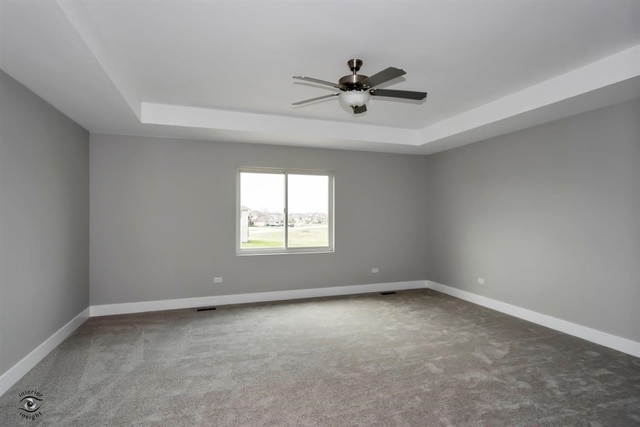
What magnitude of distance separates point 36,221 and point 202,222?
2.05 meters

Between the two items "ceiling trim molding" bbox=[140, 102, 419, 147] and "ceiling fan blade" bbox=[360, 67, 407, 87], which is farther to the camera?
"ceiling trim molding" bbox=[140, 102, 419, 147]

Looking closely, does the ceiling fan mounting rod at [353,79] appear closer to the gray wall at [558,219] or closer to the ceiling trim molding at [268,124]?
the ceiling trim molding at [268,124]

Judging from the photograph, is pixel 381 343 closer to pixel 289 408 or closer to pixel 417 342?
pixel 417 342

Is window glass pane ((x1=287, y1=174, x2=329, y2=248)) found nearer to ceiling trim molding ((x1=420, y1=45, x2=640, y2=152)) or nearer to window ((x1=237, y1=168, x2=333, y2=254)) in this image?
window ((x1=237, y1=168, x2=333, y2=254))

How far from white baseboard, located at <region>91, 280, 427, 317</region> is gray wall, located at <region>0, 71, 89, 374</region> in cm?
50

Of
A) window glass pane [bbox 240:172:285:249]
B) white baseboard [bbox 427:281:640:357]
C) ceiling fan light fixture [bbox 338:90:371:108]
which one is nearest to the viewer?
ceiling fan light fixture [bbox 338:90:371:108]

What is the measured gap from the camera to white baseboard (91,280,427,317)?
15.1 ft

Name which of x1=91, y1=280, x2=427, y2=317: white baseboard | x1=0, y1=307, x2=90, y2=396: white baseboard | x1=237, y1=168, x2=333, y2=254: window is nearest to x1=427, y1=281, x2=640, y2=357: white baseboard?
x1=91, y1=280, x2=427, y2=317: white baseboard

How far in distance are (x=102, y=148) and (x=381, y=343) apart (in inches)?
172

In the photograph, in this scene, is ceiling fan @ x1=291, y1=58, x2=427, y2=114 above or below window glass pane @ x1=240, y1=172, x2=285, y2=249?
above

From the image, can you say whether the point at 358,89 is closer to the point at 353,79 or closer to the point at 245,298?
the point at 353,79

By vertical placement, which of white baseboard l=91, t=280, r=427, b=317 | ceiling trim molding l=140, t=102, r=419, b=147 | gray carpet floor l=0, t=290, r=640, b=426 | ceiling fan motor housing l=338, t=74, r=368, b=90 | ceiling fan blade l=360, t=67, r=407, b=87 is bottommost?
gray carpet floor l=0, t=290, r=640, b=426

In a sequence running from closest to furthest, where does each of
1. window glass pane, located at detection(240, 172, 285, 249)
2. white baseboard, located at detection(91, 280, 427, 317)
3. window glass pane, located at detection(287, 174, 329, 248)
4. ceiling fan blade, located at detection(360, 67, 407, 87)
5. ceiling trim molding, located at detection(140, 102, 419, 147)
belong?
ceiling fan blade, located at detection(360, 67, 407, 87) < ceiling trim molding, located at detection(140, 102, 419, 147) < white baseboard, located at detection(91, 280, 427, 317) < window glass pane, located at detection(240, 172, 285, 249) < window glass pane, located at detection(287, 174, 329, 248)

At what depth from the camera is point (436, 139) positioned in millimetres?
5004
